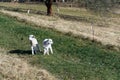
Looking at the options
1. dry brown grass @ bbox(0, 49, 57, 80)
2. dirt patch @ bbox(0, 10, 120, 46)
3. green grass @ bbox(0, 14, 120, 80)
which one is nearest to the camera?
dry brown grass @ bbox(0, 49, 57, 80)

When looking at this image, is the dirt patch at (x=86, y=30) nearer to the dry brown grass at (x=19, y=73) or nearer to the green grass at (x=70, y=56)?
the green grass at (x=70, y=56)

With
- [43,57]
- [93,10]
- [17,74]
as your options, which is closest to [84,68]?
[43,57]

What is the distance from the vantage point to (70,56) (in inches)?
949

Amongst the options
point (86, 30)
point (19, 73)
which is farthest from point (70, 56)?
point (86, 30)

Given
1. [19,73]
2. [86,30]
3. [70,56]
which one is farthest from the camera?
[86,30]

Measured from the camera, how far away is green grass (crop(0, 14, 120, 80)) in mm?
20031

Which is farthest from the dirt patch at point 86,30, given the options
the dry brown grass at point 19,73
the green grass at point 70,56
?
the dry brown grass at point 19,73

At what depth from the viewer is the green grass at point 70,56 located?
789 inches

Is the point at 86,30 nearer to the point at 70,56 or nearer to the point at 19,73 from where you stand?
the point at 70,56

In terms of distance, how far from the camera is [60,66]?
2114 centimetres

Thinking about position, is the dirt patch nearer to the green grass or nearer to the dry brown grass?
the green grass

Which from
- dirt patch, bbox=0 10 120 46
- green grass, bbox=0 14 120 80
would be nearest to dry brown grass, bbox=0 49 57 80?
green grass, bbox=0 14 120 80

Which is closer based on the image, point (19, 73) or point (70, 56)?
point (19, 73)

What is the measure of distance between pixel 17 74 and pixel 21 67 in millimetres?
1261
